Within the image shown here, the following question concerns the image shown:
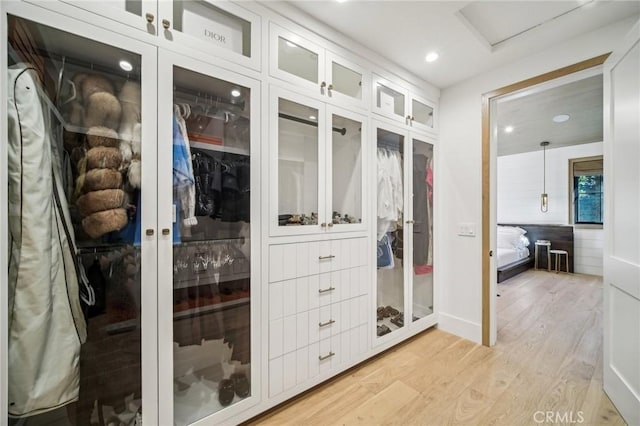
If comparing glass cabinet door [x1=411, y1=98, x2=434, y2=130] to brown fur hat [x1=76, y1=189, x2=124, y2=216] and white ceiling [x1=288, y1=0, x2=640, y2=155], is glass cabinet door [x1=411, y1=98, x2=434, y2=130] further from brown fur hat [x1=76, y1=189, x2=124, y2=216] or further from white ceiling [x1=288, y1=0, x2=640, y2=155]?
brown fur hat [x1=76, y1=189, x2=124, y2=216]

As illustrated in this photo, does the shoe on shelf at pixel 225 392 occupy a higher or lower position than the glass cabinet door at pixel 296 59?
lower

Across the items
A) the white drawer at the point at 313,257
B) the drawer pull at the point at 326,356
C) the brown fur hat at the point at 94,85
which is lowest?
the drawer pull at the point at 326,356

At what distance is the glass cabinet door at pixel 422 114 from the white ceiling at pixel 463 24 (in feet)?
1.22

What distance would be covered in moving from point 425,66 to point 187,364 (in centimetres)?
284

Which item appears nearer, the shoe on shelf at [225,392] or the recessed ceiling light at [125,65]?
the recessed ceiling light at [125,65]

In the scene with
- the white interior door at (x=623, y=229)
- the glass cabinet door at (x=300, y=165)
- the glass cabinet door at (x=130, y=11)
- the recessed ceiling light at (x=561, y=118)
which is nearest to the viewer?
the glass cabinet door at (x=130, y=11)

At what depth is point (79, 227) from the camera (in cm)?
116

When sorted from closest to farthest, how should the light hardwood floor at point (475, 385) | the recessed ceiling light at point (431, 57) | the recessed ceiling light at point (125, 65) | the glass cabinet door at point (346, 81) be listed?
the recessed ceiling light at point (125, 65) < the light hardwood floor at point (475, 385) < the glass cabinet door at point (346, 81) < the recessed ceiling light at point (431, 57)

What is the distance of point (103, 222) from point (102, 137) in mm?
380

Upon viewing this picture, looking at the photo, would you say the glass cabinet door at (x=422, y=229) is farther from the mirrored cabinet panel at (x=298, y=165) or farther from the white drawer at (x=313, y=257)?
the mirrored cabinet panel at (x=298, y=165)

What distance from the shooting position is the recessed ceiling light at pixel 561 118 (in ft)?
13.0

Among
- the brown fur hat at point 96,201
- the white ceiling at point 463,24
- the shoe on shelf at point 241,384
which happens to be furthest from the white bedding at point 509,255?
the brown fur hat at point 96,201

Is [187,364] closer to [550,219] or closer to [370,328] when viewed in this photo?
[370,328]

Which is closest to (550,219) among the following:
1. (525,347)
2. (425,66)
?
(525,347)
